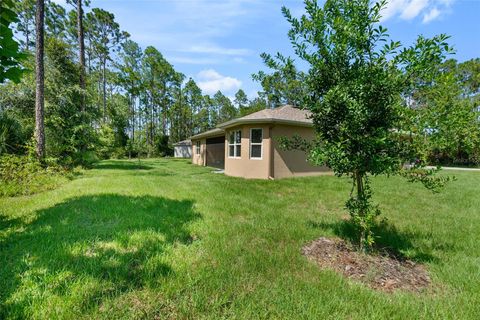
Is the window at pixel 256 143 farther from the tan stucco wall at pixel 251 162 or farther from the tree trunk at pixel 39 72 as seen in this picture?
the tree trunk at pixel 39 72

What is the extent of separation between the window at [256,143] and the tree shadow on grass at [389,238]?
261 inches

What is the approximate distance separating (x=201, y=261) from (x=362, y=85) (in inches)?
125

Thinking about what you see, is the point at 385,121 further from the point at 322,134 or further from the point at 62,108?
the point at 62,108

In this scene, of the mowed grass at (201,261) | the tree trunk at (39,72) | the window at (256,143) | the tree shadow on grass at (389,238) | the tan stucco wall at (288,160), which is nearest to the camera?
the mowed grass at (201,261)

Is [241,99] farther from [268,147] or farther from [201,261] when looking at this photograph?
[201,261]

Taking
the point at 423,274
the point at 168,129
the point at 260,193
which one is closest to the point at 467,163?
the point at 260,193

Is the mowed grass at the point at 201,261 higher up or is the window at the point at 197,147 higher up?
the window at the point at 197,147

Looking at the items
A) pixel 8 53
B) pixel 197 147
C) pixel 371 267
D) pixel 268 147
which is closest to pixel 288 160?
pixel 268 147

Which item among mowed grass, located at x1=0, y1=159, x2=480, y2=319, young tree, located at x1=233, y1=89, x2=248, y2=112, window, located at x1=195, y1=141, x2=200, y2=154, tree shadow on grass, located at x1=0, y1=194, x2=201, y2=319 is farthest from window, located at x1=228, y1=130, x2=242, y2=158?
young tree, located at x1=233, y1=89, x2=248, y2=112

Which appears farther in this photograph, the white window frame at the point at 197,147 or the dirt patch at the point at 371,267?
the white window frame at the point at 197,147

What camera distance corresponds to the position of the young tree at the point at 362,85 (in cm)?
295

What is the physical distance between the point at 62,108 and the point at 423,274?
52.9 feet

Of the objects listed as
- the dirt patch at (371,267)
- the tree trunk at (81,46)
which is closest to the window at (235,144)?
the tree trunk at (81,46)

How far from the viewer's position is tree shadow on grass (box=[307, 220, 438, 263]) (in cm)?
359
